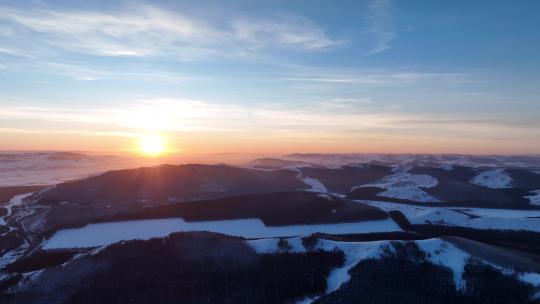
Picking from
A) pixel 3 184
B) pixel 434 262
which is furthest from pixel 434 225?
pixel 3 184

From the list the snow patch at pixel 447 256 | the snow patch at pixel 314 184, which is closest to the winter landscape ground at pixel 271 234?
the snow patch at pixel 447 256

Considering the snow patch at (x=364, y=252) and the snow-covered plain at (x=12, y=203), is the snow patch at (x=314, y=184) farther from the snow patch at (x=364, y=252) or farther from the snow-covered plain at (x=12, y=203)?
the snow patch at (x=364, y=252)

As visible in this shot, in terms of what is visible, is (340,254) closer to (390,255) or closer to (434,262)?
(390,255)

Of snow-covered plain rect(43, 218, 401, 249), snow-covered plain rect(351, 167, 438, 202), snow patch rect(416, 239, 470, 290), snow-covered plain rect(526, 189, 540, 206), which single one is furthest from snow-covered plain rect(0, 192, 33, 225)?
snow-covered plain rect(526, 189, 540, 206)

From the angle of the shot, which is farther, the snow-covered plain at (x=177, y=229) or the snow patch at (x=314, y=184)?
the snow patch at (x=314, y=184)

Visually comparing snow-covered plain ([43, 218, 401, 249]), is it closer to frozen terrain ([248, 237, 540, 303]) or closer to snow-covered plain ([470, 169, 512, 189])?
frozen terrain ([248, 237, 540, 303])
